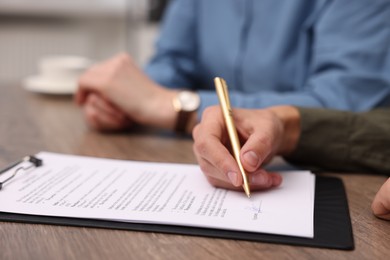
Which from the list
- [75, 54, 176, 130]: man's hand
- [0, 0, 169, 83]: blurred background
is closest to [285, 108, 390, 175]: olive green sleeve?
[75, 54, 176, 130]: man's hand

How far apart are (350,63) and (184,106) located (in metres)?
0.28

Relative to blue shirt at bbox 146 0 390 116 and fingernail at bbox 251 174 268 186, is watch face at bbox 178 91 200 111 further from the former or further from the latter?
fingernail at bbox 251 174 268 186

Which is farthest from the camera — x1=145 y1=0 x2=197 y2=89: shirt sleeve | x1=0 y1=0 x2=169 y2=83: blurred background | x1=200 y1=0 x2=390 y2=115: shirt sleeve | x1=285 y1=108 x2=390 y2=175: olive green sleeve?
x1=0 y1=0 x2=169 y2=83: blurred background

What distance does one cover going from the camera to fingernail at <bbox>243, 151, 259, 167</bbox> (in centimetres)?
57

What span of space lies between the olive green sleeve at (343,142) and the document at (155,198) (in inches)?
2.7

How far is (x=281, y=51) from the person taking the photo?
1.04 metres

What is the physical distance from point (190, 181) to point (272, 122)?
0.41 ft

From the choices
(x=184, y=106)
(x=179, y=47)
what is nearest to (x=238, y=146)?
(x=184, y=106)

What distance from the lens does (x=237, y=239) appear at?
1.51 ft

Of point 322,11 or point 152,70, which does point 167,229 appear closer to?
point 322,11

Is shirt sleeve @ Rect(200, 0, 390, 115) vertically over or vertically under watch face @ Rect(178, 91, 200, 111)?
over

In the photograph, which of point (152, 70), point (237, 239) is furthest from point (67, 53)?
point (237, 239)

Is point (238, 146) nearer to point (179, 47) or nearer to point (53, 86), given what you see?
point (179, 47)

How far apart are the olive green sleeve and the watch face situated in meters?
0.21
